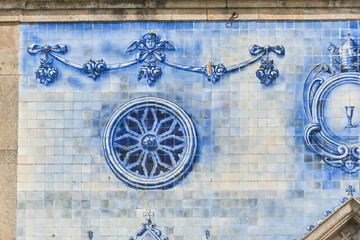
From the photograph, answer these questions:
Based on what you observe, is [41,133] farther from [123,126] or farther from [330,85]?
[330,85]

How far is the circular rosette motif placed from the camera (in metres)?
11.0

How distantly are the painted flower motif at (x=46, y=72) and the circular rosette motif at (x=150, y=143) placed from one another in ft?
3.53

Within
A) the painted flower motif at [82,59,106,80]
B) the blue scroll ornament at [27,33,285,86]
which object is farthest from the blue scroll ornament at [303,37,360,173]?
the painted flower motif at [82,59,106,80]

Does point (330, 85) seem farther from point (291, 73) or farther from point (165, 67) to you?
point (165, 67)

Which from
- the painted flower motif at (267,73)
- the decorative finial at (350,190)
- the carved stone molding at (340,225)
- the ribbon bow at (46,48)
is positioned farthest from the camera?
the ribbon bow at (46,48)

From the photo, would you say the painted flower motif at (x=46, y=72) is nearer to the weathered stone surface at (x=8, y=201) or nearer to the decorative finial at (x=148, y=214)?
the weathered stone surface at (x=8, y=201)

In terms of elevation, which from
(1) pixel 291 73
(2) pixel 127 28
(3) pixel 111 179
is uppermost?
(2) pixel 127 28

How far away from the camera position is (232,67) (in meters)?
11.1

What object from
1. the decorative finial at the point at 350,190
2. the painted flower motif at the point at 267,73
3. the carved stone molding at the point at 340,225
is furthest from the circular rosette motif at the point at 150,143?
the decorative finial at the point at 350,190

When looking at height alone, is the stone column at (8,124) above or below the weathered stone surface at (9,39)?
below

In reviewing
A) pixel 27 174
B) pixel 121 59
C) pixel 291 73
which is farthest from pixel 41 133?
pixel 291 73

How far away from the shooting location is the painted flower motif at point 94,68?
1109 cm

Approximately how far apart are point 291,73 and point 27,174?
13.5 ft

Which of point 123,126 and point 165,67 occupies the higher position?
point 165,67
